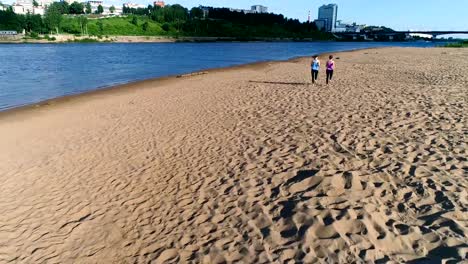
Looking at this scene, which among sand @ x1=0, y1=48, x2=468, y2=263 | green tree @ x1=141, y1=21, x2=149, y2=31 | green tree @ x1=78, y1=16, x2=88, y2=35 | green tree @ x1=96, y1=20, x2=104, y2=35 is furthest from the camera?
green tree @ x1=141, y1=21, x2=149, y2=31

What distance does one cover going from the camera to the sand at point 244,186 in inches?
197

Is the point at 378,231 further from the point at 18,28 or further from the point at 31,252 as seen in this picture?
the point at 18,28

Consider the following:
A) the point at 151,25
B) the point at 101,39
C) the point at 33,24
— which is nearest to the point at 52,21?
the point at 33,24

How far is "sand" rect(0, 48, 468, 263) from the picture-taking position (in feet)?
16.4

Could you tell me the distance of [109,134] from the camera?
37.9ft

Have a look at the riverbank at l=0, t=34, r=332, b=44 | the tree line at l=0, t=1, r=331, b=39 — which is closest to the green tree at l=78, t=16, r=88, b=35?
the tree line at l=0, t=1, r=331, b=39

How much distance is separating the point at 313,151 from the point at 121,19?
596ft

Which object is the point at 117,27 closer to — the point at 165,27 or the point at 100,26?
the point at 100,26

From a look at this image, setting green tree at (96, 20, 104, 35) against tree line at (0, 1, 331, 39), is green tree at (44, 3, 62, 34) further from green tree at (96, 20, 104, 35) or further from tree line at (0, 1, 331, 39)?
green tree at (96, 20, 104, 35)

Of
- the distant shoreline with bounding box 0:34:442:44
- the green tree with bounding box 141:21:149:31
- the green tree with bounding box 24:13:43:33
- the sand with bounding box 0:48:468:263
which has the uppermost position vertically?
the green tree with bounding box 141:21:149:31

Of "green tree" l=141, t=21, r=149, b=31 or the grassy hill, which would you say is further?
"green tree" l=141, t=21, r=149, b=31

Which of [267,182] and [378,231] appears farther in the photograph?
[267,182]

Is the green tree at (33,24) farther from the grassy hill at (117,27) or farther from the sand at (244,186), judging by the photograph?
the sand at (244,186)

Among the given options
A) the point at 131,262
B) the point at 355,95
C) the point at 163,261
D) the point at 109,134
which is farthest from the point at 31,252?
the point at 355,95
